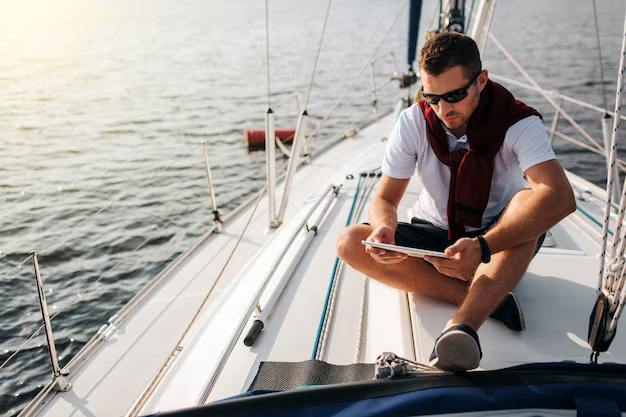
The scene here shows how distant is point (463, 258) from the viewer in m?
1.47

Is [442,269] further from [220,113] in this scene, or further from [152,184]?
[220,113]

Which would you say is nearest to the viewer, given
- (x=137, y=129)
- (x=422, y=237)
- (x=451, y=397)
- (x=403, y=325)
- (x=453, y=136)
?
(x=451, y=397)

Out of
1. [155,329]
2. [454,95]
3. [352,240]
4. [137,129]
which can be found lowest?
[137,129]

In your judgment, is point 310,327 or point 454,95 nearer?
point 454,95

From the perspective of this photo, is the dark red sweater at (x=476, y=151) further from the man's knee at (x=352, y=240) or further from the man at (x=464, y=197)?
the man's knee at (x=352, y=240)

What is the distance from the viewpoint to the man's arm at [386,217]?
1.62 m

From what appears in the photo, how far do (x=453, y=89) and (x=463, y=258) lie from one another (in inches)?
23.4

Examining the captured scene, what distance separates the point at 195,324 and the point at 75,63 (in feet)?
48.9

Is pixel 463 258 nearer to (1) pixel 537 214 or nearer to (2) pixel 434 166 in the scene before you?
(1) pixel 537 214

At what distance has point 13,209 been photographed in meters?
5.84

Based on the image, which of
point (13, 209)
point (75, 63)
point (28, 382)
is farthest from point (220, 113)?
point (28, 382)

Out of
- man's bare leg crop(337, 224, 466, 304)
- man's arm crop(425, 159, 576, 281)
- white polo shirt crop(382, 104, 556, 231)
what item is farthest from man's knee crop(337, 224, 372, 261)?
man's arm crop(425, 159, 576, 281)

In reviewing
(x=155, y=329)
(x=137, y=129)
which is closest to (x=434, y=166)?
(x=155, y=329)

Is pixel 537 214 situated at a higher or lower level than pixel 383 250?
higher
